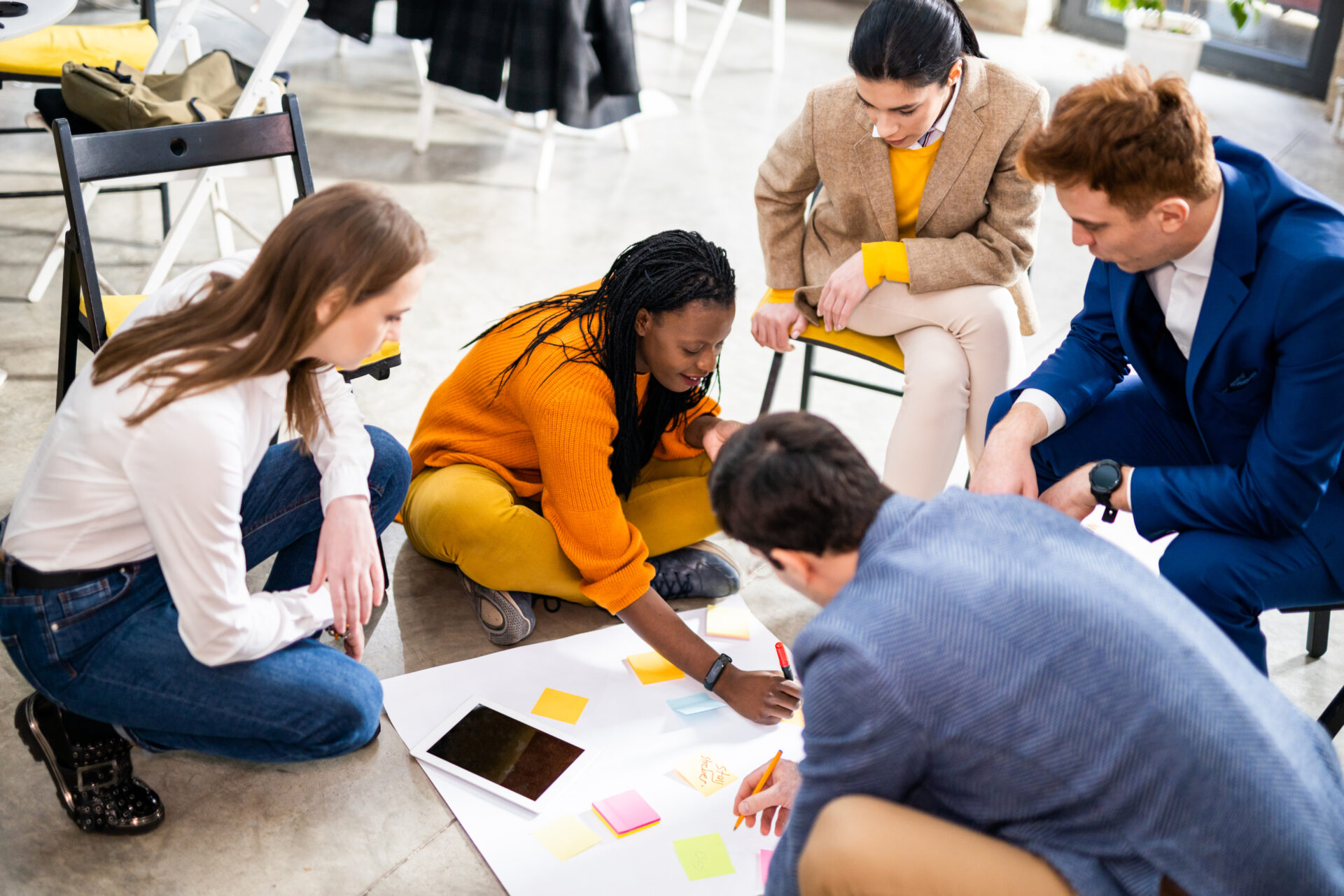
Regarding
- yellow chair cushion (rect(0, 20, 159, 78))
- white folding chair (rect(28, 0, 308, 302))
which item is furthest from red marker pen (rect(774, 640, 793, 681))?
yellow chair cushion (rect(0, 20, 159, 78))

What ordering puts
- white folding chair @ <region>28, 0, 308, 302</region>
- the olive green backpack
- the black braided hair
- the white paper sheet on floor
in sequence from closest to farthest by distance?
the white paper sheet on floor → the black braided hair → the olive green backpack → white folding chair @ <region>28, 0, 308, 302</region>

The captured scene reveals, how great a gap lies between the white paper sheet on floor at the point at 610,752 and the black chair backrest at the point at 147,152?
106 centimetres

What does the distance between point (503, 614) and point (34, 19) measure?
2.10 metres

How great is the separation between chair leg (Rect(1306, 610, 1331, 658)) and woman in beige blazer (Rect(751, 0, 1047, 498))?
79 cm

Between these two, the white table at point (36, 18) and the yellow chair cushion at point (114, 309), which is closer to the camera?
the yellow chair cushion at point (114, 309)

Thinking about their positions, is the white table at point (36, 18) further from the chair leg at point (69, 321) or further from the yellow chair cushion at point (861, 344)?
the yellow chair cushion at point (861, 344)

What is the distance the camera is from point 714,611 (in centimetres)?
254

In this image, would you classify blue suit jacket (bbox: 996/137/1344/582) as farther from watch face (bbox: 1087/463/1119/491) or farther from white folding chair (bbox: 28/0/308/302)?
white folding chair (bbox: 28/0/308/302)

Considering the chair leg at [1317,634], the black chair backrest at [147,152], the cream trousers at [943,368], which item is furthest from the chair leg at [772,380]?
the chair leg at [1317,634]

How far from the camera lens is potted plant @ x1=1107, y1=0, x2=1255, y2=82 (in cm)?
547

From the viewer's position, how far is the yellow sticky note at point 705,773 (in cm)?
208

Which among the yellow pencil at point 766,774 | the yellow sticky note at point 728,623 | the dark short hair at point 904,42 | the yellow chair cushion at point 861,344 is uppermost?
the dark short hair at point 904,42

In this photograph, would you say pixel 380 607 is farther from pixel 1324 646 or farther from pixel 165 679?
pixel 1324 646

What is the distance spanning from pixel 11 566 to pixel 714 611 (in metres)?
1.35
